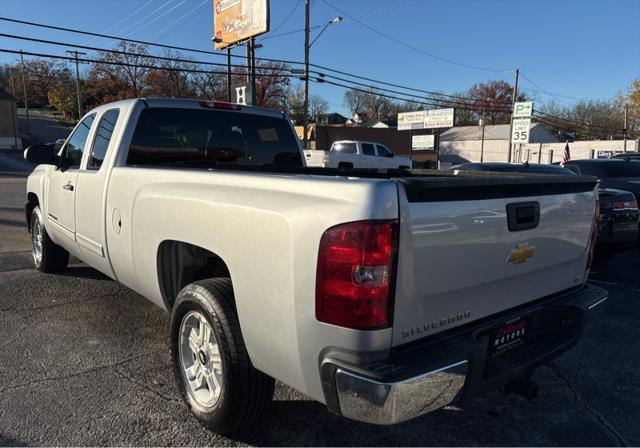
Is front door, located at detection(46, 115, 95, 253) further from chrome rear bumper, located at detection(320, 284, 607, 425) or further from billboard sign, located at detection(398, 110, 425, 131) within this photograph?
billboard sign, located at detection(398, 110, 425, 131)

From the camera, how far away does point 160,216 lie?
2.92 metres

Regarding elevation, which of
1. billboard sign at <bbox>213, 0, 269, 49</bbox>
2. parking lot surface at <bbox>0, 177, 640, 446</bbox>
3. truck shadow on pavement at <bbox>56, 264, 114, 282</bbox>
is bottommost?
parking lot surface at <bbox>0, 177, 640, 446</bbox>

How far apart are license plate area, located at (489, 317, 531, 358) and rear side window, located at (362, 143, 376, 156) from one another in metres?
24.6

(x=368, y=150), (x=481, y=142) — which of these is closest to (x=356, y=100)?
(x=481, y=142)

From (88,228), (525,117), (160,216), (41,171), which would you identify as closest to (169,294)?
(160,216)

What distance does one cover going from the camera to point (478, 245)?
2.18 metres

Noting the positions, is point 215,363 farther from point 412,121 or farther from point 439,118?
point 412,121

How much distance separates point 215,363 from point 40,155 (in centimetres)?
327

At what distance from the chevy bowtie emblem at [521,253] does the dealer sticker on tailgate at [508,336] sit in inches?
12.3

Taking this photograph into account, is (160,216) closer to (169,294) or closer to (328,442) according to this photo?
(169,294)

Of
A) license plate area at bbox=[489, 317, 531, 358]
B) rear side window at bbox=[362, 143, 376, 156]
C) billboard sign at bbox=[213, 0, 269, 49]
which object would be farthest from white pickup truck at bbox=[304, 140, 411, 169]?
license plate area at bbox=[489, 317, 531, 358]

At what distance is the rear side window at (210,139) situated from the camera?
3.80 meters

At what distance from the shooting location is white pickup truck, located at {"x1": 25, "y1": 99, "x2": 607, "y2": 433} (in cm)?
190

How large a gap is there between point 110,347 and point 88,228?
3.20 ft
